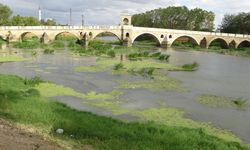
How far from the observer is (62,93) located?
80.0ft

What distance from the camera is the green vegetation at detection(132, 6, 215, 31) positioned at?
113688mm

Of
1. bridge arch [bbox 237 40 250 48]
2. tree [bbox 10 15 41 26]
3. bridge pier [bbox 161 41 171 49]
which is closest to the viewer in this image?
bridge pier [bbox 161 41 171 49]

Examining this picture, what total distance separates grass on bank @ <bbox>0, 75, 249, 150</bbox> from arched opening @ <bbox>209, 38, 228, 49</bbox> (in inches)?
2978

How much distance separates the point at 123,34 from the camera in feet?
262

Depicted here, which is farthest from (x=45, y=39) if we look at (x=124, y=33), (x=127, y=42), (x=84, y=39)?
(x=124, y=33)

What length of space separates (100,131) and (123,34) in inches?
2603

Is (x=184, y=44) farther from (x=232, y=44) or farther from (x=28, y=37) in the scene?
(x=28, y=37)

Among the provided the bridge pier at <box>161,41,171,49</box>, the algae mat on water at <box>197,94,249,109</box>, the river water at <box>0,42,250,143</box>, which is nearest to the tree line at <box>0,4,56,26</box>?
the bridge pier at <box>161,41,171,49</box>

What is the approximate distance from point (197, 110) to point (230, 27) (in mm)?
86279

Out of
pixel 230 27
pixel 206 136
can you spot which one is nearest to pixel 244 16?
pixel 230 27

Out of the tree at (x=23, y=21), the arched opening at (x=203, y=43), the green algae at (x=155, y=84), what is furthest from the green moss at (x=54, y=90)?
the tree at (x=23, y=21)

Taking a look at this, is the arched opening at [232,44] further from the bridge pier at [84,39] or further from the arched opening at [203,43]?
the bridge pier at [84,39]

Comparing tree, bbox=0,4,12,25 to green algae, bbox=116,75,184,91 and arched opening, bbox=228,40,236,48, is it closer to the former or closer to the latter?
arched opening, bbox=228,40,236,48

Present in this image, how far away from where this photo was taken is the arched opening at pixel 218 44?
8981 cm
